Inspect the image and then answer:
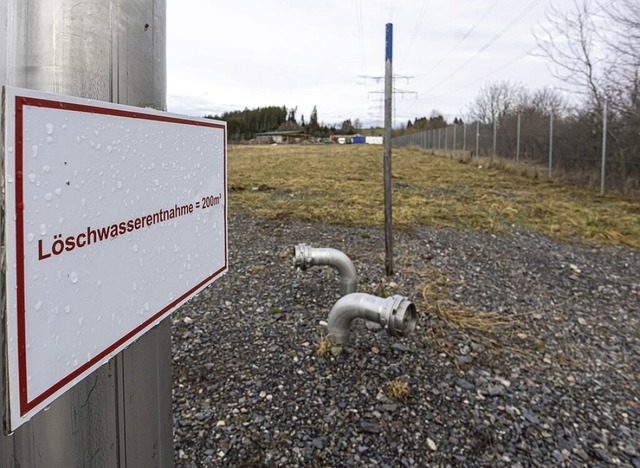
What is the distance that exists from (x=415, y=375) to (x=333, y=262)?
4.10 feet

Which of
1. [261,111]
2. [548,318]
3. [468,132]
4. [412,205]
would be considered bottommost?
[548,318]

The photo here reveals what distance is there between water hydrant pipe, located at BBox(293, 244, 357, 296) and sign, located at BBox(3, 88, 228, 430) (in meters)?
2.78

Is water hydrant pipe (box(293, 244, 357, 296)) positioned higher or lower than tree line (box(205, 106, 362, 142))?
lower

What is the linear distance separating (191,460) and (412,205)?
709 cm

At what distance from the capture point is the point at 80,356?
62 centimetres

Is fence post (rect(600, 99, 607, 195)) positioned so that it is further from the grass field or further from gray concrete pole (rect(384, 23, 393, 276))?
gray concrete pole (rect(384, 23, 393, 276))

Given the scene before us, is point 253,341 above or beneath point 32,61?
beneath

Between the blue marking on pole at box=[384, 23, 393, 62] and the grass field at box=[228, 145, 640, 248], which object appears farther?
the grass field at box=[228, 145, 640, 248]

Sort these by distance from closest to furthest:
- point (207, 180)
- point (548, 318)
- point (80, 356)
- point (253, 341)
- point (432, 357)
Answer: point (80, 356) → point (207, 180) → point (432, 357) → point (253, 341) → point (548, 318)

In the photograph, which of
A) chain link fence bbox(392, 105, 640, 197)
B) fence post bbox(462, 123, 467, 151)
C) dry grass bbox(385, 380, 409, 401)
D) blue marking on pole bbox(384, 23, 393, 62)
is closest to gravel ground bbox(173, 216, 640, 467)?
dry grass bbox(385, 380, 409, 401)

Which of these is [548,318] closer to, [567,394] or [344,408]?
[567,394]

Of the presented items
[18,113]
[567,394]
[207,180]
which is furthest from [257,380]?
[18,113]

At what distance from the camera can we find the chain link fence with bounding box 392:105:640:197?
387 inches

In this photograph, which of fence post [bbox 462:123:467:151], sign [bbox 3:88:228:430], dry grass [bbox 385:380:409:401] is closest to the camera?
sign [bbox 3:88:228:430]
